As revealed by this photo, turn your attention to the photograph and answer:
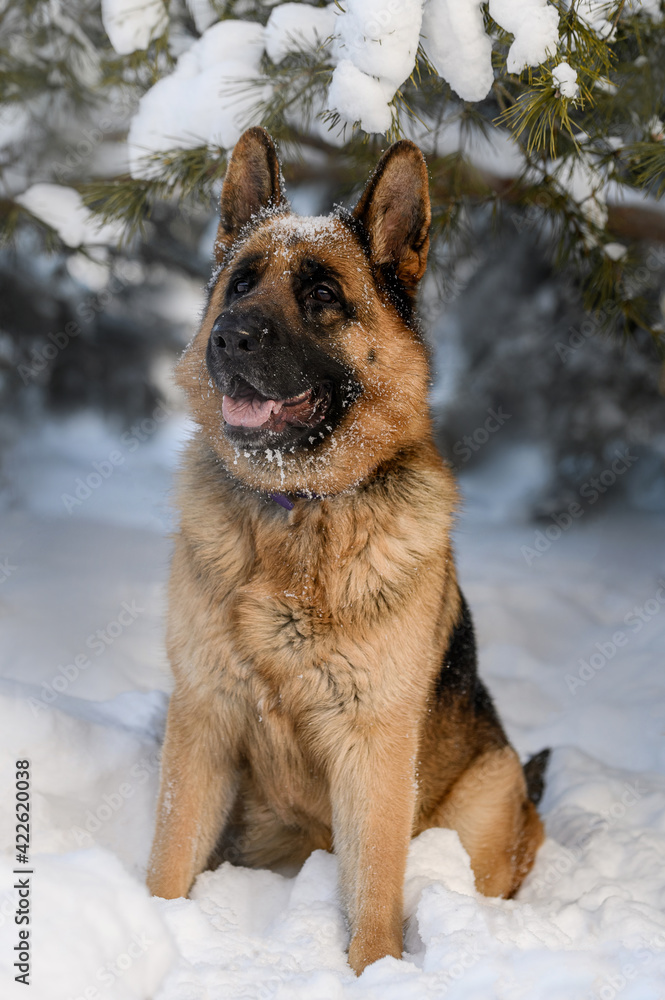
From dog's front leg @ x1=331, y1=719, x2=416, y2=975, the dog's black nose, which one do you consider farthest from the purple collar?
dog's front leg @ x1=331, y1=719, x2=416, y2=975

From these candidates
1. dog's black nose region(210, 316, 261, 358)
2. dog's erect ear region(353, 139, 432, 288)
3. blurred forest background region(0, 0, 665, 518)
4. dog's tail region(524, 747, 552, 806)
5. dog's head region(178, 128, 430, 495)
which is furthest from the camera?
dog's tail region(524, 747, 552, 806)

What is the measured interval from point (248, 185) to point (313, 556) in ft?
4.37

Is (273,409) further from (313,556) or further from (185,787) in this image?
(185,787)

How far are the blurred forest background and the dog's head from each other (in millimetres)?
268

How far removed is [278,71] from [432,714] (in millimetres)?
2478

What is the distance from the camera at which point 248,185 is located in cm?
284

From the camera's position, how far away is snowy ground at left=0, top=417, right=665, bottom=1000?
1.89m

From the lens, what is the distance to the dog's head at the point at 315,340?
7.85ft

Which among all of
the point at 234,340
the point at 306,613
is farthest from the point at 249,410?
the point at 306,613

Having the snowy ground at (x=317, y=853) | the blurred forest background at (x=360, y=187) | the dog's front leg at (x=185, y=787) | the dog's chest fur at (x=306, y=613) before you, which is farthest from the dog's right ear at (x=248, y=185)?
the dog's front leg at (x=185, y=787)

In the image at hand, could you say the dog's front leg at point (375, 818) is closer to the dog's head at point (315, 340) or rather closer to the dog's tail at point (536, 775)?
the dog's head at point (315, 340)

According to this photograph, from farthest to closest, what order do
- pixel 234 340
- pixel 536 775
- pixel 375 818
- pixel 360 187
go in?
pixel 360 187
pixel 536 775
pixel 375 818
pixel 234 340

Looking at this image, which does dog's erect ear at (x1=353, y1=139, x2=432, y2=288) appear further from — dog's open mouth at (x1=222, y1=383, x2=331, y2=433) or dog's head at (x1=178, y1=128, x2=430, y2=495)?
dog's open mouth at (x1=222, y1=383, x2=331, y2=433)

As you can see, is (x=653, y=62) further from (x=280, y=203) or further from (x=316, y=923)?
(x=316, y=923)
